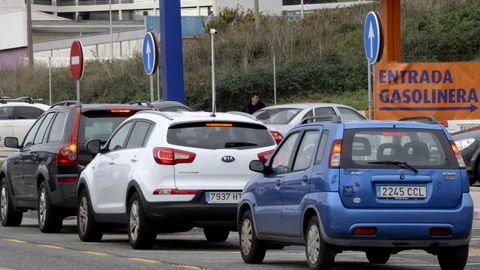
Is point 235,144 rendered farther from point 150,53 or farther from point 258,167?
point 150,53

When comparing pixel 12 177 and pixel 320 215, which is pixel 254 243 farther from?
pixel 12 177

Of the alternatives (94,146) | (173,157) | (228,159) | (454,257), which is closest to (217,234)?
(94,146)

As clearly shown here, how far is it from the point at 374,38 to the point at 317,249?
984 cm

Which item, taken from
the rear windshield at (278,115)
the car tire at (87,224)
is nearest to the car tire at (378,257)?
the car tire at (87,224)

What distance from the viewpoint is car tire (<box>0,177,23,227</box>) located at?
21219mm

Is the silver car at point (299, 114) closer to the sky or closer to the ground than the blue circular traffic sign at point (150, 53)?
closer to the ground

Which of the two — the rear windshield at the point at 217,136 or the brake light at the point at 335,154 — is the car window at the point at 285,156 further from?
the rear windshield at the point at 217,136

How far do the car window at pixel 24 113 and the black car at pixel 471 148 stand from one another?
24.3m

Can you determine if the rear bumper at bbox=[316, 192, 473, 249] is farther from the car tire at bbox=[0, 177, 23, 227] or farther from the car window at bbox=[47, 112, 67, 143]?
the car tire at bbox=[0, 177, 23, 227]

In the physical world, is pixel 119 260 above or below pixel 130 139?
below

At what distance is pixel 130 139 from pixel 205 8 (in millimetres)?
99596

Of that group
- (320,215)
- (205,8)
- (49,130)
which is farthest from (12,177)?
(205,8)

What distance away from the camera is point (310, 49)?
62188mm

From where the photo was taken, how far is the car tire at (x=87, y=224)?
59.1ft
